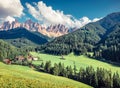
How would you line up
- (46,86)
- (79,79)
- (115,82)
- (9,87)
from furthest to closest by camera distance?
(79,79), (115,82), (46,86), (9,87)

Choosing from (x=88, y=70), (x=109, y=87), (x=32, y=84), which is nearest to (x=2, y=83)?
(x=32, y=84)

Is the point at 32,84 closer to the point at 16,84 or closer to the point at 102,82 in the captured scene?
the point at 16,84

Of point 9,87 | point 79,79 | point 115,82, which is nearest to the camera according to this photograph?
point 9,87

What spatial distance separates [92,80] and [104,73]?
11.0 metres

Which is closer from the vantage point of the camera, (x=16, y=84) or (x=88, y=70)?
(x=16, y=84)

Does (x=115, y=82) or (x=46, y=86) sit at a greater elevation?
(x=46, y=86)

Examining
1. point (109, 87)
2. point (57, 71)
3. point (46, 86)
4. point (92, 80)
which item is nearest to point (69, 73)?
point (57, 71)

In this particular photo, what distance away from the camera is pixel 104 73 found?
6954 inches

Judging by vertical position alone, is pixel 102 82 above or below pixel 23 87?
below

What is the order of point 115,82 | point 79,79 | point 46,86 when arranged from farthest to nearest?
point 79,79, point 115,82, point 46,86

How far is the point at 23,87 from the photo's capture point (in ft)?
190

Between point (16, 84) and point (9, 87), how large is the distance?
2.89 metres

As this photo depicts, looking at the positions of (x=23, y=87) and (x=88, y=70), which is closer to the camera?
(x=23, y=87)

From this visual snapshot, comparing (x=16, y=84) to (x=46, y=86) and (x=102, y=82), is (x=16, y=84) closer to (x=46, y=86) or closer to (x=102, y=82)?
(x=46, y=86)
